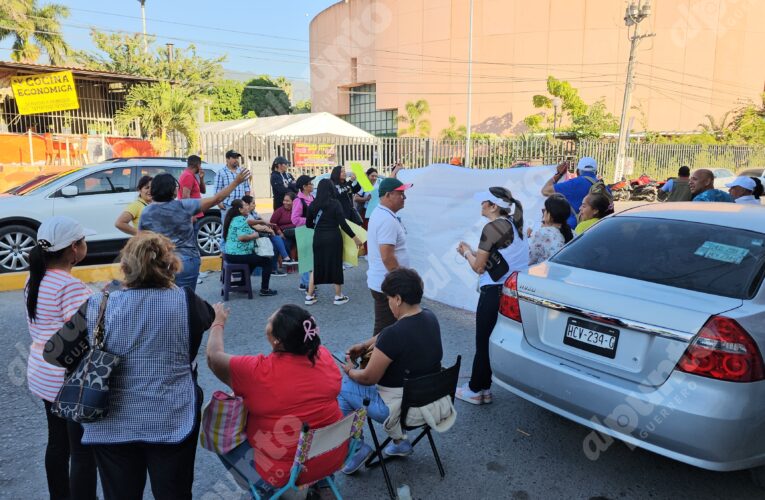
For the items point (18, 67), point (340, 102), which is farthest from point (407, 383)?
point (340, 102)

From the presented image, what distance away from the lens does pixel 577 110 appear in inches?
1303

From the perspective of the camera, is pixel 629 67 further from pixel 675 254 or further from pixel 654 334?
pixel 654 334

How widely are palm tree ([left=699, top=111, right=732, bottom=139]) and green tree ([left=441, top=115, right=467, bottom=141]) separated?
17842 mm

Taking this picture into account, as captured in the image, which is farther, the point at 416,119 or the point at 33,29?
the point at 416,119

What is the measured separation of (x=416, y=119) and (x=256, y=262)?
41.7 m

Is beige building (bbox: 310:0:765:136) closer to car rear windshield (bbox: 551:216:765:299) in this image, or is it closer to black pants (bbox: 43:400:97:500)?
car rear windshield (bbox: 551:216:765:299)

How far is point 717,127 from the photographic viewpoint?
42094 mm

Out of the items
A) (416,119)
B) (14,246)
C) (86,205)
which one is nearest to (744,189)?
(86,205)

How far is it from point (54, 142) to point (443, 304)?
569 inches

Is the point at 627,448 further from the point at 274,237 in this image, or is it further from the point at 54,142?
the point at 54,142

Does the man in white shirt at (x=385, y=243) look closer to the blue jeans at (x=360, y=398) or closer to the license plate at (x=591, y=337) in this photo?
the blue jeans at (x=360, y=398)

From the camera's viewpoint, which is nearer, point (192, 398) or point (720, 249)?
point (192, 398)

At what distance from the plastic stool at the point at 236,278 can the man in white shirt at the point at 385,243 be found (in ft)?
9.74

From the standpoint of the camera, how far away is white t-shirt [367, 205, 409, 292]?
450cm
